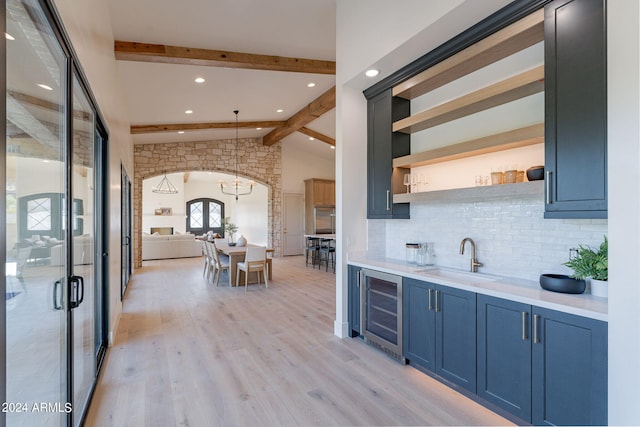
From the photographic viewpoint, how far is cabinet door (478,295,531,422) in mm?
1969

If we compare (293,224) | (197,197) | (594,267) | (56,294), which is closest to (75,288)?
(56,294)

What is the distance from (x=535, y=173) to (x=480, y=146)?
476mm

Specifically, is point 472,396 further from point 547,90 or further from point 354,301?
point 547,90

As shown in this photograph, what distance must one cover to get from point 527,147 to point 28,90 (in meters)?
2.96

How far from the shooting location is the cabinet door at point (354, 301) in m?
3.46

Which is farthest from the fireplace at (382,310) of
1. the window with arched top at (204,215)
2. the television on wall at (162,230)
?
the window with arched top at (204,215)

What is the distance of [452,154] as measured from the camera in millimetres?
2766

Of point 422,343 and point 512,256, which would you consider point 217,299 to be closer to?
point 422,343

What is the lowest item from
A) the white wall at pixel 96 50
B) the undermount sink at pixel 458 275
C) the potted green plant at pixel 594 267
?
the undermount sink at pixel 458 275

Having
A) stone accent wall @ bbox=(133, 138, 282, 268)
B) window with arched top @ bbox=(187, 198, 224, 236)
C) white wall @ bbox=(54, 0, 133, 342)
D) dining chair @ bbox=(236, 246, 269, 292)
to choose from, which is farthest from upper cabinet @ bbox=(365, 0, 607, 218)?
window with arched top @ bbox=(187, 198, 224, 236)

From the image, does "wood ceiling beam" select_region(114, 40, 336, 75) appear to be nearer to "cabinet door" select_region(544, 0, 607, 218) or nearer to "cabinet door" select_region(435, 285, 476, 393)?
"cabinet door" select_region(544, 0, 607, 218)

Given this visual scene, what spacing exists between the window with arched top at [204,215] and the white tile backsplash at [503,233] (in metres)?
14.1

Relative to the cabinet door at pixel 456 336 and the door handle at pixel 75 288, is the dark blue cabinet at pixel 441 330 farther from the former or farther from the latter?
the door handle at pixel 75 288

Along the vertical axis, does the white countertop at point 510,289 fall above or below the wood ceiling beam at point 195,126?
below
